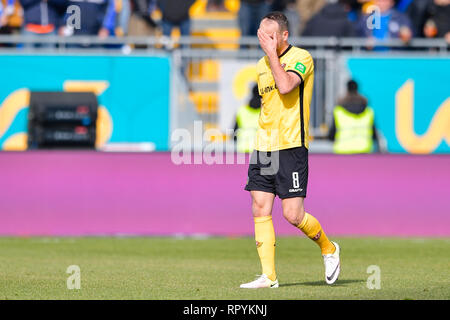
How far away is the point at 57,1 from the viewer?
2002 centimetres

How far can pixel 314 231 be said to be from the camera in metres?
10.3

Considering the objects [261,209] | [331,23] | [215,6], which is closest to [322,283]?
[261,209]

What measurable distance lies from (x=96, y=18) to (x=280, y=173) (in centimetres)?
1096

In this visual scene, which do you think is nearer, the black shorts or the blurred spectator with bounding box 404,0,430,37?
the black shorts

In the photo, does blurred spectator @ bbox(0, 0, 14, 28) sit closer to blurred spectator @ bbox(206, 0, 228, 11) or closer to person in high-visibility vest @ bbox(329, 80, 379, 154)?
blurred spectator @ bbox(206, 0, 228, 11)

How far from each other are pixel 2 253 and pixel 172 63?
22.5 feet

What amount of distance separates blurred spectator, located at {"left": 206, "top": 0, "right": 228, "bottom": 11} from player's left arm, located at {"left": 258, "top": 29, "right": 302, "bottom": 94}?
1247cm

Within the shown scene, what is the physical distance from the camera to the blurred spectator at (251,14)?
70.6ft

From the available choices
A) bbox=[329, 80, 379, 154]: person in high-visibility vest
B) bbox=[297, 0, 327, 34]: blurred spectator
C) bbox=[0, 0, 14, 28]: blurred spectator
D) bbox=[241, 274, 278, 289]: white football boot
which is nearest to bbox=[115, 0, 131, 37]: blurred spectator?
bbox=[0, 0, 14, 28]: blurred spectator

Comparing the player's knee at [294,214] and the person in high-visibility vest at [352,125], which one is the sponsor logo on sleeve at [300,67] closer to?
the player's knee at [294,214]

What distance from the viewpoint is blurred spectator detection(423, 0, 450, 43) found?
2077 centimetres

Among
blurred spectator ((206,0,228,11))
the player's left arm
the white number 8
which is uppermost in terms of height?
blurred spectator ((206,0,228,11))

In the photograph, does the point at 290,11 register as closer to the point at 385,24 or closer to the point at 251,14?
the point at 251,14
